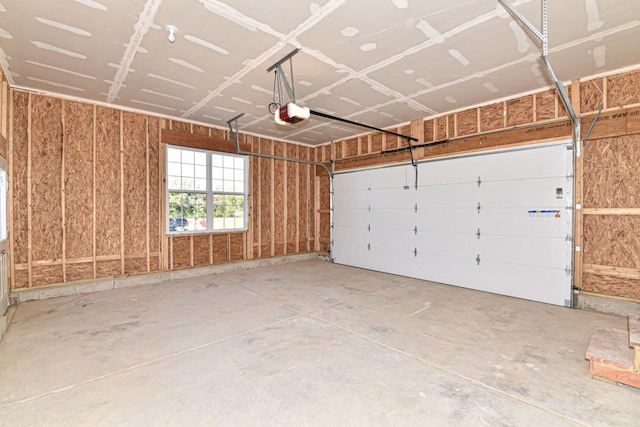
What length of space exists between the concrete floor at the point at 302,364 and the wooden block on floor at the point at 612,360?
3.2 inches

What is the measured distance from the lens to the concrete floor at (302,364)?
2.00 meters

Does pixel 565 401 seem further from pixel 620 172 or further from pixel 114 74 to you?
pixel 114 74

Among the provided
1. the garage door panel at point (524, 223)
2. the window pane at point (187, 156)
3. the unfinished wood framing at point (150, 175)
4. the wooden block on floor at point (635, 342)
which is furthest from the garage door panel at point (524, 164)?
the window pane at point (187, 156)

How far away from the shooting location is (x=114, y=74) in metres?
4.05

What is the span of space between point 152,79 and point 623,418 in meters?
6.06

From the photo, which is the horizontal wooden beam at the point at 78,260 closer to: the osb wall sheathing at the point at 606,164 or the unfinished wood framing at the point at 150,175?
the unfinished wood framing at the point at 150,175

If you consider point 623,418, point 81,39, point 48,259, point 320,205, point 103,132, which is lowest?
point 623,418

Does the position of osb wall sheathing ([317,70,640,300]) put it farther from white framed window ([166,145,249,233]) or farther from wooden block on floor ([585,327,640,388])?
white framed window ([166,145,249,233])

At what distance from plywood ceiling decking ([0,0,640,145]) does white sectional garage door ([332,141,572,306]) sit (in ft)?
4.17

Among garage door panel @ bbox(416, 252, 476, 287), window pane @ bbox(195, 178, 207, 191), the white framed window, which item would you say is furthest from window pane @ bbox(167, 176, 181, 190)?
garage door panel @ bbox(416, 252, 476, 287)

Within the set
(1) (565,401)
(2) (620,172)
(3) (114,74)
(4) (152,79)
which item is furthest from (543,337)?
(3) (114,74)

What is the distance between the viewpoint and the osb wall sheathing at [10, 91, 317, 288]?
180 inches

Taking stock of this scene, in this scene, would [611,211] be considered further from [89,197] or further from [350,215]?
[89,197]

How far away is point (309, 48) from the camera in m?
3.35
